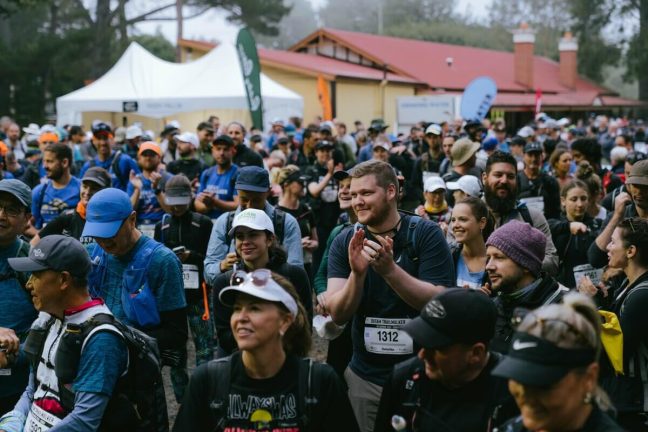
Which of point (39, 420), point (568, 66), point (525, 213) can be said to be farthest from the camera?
point (568, 66)

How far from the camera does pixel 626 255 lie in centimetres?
420

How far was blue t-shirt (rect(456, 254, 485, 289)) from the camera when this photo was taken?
4879 millimetres

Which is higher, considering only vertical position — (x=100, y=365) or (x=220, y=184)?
(x=220, y=184)

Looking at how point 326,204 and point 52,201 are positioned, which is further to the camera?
point 326,204

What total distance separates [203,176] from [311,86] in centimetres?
2389

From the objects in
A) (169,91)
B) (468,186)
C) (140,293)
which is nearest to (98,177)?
(140,293)

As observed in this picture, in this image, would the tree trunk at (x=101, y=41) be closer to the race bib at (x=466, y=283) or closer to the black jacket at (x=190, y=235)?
the black jacket at (x=190, y=235)

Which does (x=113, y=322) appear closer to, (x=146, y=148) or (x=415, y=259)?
(x=415, y=259)

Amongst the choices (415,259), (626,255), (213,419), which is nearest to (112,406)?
(213,419)

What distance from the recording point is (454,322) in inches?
112

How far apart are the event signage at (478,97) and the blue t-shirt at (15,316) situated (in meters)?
11.4

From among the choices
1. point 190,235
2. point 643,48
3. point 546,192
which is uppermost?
point 643,48

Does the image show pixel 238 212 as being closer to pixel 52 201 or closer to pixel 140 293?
pixel 140 293

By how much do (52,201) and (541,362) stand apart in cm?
610
